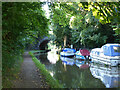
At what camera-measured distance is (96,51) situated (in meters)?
17.9

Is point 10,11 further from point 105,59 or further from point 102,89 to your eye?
point 105,59

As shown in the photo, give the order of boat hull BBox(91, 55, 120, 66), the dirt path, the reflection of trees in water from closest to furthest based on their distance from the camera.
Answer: the dirt path
the reflection of trees in water
boat hull BBox(91, 55, 120, 66)

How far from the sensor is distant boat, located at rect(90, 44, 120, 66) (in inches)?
564

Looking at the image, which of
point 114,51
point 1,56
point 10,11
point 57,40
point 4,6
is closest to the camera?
point 10,11

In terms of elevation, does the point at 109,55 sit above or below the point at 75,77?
above

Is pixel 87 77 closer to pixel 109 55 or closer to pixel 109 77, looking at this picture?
pixel 109 77

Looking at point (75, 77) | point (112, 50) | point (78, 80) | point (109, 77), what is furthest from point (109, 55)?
point (78, 80)

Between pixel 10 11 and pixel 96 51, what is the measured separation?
16.6m

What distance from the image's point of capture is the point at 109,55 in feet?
49.2

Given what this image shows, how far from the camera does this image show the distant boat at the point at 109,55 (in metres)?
14.3

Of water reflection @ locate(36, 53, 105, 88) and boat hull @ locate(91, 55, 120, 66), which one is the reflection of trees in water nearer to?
water reflection @ locate(36, 53, 105, 88)

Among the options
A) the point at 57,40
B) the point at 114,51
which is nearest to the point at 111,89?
the point at 114,51

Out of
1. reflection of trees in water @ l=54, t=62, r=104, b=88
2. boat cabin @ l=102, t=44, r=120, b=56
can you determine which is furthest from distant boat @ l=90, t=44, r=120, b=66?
reflection of trees in water @ l=54, t=62, r=104, b=88

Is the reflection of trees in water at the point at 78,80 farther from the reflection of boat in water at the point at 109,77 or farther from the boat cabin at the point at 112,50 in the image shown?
the boat cabin at the point at 112,50
